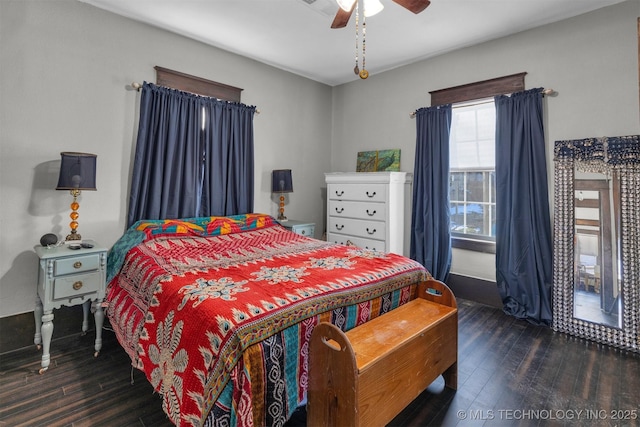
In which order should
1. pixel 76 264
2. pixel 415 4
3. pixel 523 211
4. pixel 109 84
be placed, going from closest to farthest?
pixel 415 4
pixel 76 264
pixel 109 84
pixel 523 211

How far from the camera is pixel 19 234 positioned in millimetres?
2367

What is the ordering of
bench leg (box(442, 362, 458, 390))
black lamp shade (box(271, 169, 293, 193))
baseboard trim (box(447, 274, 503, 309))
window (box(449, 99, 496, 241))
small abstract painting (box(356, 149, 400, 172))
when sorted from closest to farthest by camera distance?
bench leg (box(442, 362, 458, 390))
baseboard trim (box(447, 274, 503, 309))
window (box(449, 99, 496, 241))
black lamp shade (box(271, 169, 293, 193))
small abstract painting (box(356, 149, 400, 172))

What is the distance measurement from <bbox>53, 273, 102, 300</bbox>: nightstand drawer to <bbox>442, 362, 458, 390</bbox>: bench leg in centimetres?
245

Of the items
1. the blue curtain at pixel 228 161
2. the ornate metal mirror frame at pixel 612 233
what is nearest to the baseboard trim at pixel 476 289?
the ornate metal mirror frame at pixel 612 233

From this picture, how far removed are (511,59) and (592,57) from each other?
0.64m

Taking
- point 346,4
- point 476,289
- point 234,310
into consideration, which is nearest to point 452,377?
point 234,310

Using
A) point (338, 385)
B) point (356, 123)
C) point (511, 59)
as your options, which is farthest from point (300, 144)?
point (338, 385)

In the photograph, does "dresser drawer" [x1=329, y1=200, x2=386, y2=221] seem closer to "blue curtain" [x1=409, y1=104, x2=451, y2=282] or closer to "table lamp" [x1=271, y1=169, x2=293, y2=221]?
"blue curtain" [x1=409, y1=104, x2=451, y2=282]

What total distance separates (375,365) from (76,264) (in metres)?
2.10

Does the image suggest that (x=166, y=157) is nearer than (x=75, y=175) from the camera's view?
No

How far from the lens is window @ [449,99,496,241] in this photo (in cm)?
340

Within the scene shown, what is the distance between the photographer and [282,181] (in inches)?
149

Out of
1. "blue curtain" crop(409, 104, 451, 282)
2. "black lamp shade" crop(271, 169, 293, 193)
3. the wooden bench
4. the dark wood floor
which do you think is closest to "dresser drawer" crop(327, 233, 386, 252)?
"blue curtain" crop(409, 104, 451, 282)

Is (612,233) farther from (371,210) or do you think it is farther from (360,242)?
(360,242)
